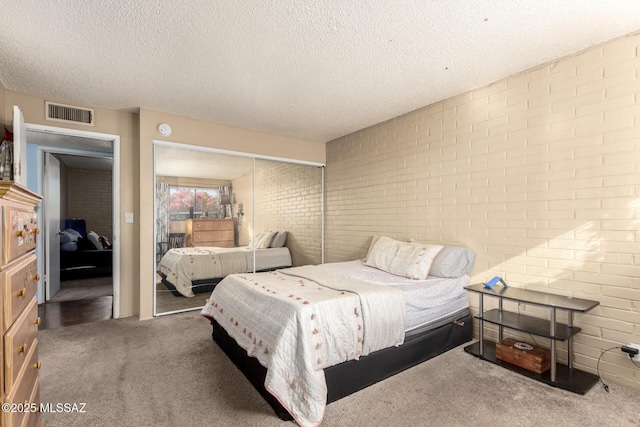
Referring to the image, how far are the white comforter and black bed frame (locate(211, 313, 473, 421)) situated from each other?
83mm

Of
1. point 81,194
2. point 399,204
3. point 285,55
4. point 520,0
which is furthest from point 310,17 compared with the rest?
point 81,194

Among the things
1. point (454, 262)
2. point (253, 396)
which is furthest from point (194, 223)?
point (454, 262)

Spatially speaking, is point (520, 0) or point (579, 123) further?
point (579, 123)

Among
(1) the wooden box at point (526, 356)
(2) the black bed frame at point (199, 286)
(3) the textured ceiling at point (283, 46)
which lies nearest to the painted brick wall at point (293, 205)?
(2) the black bed frame at point (199, 286)

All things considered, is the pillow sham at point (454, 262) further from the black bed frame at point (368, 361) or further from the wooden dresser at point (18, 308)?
the wooden dresser at point (18, 308)

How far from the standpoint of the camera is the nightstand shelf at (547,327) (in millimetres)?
2098

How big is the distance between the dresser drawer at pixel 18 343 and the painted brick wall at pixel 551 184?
3.26 m

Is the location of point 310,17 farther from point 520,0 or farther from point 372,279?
point 372,279

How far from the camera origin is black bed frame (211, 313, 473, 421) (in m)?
1.93

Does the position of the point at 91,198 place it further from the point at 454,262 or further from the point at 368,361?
the point at 454,262

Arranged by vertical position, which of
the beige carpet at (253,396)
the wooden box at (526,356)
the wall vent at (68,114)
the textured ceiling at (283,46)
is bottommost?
the beige carpet at (253,396)

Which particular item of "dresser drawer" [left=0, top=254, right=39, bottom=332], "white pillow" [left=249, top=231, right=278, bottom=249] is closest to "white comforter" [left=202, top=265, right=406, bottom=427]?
"dresser drawer" [left=0, top=254, right=39, bottom=332]

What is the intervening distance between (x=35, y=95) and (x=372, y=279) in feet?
13.1

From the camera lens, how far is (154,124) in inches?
143
